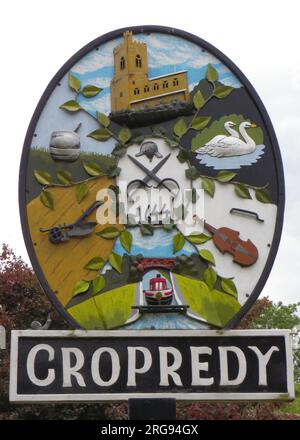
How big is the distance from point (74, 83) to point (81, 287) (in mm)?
1834

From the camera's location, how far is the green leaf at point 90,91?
787 cm

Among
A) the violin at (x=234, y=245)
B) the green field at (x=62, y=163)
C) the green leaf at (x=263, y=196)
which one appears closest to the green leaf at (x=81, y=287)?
the green field at (x=62, y=163)

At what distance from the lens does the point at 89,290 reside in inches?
293

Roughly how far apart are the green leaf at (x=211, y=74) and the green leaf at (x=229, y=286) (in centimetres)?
181

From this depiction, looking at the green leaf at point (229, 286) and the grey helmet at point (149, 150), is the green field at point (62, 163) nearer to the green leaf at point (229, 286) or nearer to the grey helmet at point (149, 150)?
the grey helmet at point (149, 150)

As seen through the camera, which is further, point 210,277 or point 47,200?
point 47,200

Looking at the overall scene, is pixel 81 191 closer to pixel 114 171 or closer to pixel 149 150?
pixel 114 171

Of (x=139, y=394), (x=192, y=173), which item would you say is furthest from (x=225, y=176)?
(x=139, y=394)

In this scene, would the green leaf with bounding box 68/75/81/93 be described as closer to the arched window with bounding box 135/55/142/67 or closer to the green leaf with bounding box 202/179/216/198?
the arched window with bounding box 135/55/142/67

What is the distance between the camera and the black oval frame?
7453mm

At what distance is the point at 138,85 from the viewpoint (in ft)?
25.8

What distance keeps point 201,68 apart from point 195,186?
3.64 feet
